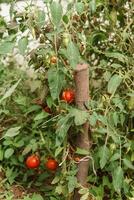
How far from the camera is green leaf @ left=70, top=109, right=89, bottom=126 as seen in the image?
1.75 metres

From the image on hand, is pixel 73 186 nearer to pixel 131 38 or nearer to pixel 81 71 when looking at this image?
pixel 81 71

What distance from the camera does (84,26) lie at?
7.41 ft

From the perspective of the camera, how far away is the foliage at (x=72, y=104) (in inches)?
68.9

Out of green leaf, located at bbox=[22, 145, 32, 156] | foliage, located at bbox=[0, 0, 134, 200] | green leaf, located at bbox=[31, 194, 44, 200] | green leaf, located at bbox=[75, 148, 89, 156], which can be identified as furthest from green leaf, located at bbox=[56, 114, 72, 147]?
green leaf, located at bbox=[31, 194, 44, 200]

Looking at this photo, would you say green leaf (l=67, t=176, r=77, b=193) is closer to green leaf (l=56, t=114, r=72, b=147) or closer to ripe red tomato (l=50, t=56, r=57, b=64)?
green leaf (l=56, t=114, r=72, b=147)

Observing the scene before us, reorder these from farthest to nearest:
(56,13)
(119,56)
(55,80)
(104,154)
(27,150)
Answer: (27,150) → (119,56) → (104,154) → (55,80) → (56,13)

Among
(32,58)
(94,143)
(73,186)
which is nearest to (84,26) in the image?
(32,58)

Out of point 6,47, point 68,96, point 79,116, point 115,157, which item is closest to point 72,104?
point 68,96

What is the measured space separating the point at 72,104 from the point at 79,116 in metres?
0.17

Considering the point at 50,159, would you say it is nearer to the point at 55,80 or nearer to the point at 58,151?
the point at 58,151

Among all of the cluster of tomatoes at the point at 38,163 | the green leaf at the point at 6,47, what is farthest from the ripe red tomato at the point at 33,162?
the green leaf at the point at 6,47

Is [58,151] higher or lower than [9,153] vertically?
higher

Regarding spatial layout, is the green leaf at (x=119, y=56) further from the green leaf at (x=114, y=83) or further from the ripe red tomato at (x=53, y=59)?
the ripe red tomato at (x=53, y=59)

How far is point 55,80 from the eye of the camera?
1.73m
